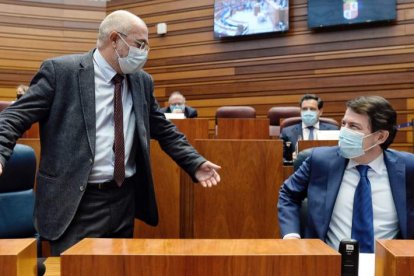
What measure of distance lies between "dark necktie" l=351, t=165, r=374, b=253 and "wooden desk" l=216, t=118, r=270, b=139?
157cm

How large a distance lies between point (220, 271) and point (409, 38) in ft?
13.1

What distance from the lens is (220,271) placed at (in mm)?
497

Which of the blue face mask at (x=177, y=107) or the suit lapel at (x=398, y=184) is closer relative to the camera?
the suit lapel at (x=398, y=184)

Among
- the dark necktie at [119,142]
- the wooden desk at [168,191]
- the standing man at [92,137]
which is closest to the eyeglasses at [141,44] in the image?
the standing man at [92,137]

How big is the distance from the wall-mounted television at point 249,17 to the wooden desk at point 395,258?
4111 millimetres

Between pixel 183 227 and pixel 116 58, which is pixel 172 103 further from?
pixel 116 58

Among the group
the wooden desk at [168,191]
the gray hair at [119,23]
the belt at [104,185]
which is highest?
the gray hair at [119,23]

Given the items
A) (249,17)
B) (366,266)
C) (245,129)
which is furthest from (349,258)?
(249,17)

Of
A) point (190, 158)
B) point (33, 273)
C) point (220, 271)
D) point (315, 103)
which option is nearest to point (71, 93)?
point (190, 158)

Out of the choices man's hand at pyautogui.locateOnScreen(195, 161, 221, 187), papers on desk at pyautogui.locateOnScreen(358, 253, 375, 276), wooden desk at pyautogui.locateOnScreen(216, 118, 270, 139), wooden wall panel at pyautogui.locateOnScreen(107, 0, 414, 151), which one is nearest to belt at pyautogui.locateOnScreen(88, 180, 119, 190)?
man's hand at pyautogui.locateOnScreen(195, 161, 221, 187)

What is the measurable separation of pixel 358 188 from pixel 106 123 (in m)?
0.68

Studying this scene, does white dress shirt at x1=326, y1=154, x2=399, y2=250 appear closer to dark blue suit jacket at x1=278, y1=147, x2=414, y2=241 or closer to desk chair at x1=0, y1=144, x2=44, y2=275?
dark blue suit jacket at x1=278, y1=147, x2=414, y2=241

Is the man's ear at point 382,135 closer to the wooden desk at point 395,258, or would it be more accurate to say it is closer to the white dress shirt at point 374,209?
the white dress shirt at point 374,209

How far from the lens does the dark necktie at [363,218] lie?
1151 mm
